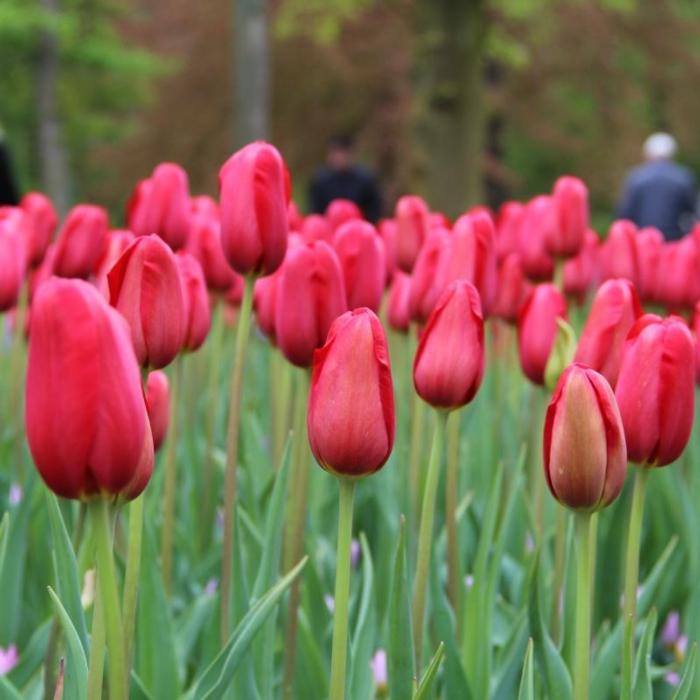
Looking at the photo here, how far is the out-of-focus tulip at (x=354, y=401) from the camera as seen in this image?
3.82ft

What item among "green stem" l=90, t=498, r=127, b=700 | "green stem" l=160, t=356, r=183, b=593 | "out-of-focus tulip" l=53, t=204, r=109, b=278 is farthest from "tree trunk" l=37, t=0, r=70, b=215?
"green stem" l=90, t=498, r=127, b=700

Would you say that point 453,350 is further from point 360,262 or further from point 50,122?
point 50,122

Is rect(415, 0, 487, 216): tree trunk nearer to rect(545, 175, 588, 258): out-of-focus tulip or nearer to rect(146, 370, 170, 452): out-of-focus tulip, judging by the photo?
rect(545, 175, 588, 258): out-of-focus tulip

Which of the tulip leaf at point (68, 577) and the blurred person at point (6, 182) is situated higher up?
the blurred person at point (6, 182)

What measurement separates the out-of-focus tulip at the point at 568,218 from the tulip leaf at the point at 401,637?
4.04 feet

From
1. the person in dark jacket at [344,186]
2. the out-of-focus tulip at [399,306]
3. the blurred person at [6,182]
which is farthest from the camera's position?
the person in dark jacket at [344,186]

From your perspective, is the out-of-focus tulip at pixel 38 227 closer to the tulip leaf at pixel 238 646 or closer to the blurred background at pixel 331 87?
the tulip leaf at pixel 238 646

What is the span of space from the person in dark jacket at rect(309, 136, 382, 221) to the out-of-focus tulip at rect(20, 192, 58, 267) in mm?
5901

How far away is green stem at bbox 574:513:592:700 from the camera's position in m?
1.20

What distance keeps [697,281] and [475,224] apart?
0.85 m

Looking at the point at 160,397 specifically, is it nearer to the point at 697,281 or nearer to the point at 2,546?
the point at 2,546

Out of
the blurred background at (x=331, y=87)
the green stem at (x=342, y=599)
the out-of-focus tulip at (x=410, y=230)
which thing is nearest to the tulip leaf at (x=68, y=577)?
the green stem at (x=342, y=599)

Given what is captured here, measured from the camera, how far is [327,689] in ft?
5.32

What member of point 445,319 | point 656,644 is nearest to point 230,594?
point 445,319
